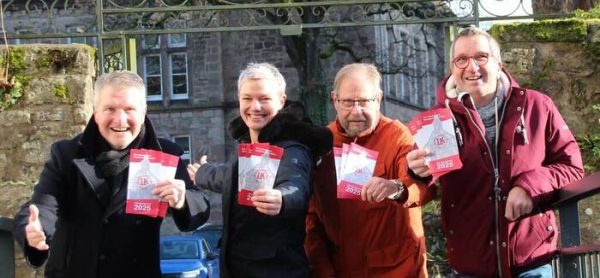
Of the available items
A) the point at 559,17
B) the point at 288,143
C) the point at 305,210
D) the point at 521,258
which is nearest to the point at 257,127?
the point at 288,143

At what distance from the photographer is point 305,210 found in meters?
4.59

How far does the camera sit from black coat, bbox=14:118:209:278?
14.9ft

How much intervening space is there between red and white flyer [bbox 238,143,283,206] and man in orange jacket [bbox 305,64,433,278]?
561 millimetres

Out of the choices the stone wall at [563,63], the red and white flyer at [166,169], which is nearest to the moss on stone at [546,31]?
the stone wall at [563,63]

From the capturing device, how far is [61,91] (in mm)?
7211

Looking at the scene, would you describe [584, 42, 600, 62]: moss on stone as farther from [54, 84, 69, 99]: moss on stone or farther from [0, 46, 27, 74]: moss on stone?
[0, 46, 27, 74]: moss on stone

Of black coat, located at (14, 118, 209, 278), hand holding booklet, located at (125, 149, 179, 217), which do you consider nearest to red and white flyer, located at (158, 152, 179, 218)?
hand holding booklet, located at (125, 149, 179, 217)

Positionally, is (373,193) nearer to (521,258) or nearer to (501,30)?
(521,258)

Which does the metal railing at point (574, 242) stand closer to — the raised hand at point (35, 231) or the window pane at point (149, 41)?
the raised hand at point (35, 231)

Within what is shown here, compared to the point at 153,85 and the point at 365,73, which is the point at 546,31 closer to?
the point at 365,73

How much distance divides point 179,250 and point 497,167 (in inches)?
467

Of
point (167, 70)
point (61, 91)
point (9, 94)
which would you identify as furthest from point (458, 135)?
point (167, 70)

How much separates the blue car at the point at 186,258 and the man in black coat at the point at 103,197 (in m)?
9.89

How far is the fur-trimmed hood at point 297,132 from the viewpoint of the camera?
473cm
